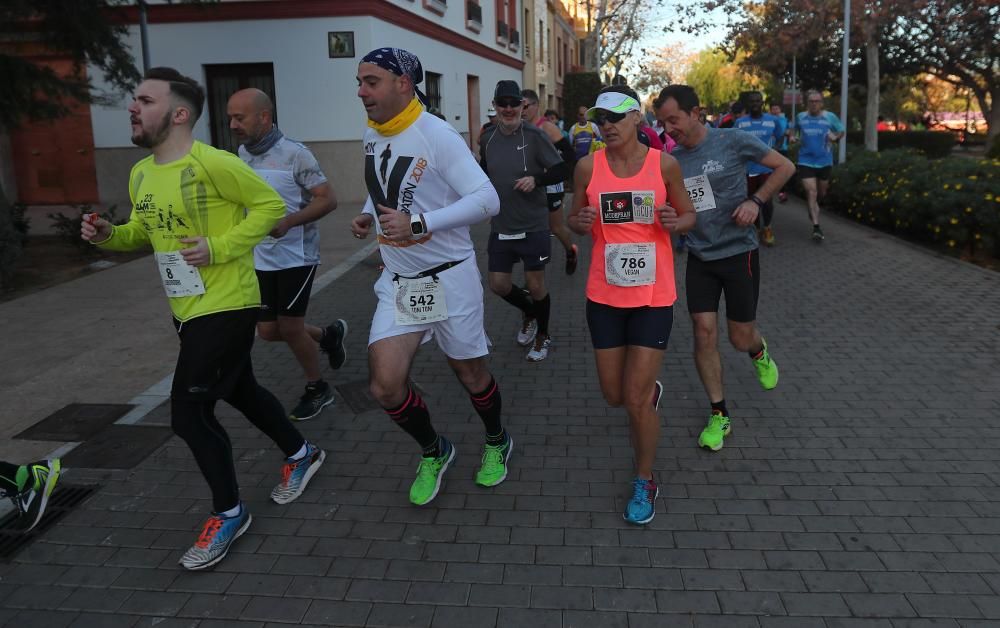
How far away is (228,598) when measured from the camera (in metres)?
3.13

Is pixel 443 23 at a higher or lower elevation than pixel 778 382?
higher

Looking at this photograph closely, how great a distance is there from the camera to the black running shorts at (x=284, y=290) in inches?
A: 190

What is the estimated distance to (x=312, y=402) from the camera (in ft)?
16.7

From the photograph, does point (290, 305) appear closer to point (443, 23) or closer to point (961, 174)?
point (961, 174)

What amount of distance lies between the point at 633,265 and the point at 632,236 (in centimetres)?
14

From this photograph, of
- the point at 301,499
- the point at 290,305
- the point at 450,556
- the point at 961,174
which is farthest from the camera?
the point at 961,174

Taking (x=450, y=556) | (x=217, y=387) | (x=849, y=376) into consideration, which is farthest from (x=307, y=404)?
(x=849, y=376)

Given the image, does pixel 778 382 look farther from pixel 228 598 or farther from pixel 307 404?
pixel 228 598

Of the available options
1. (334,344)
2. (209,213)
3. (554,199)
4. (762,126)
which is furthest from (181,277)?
(762,126)

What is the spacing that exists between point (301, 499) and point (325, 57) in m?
14.4

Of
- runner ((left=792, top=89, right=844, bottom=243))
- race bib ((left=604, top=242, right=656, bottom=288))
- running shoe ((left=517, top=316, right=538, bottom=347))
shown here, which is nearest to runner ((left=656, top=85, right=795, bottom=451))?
race bib ((left=604, top=242, right=656, bottom=288))

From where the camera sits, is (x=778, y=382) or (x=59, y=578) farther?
(x=778, y=382)

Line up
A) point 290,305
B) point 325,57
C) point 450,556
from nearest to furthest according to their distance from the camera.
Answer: point 450,556 < point 290,305 < point 325,57

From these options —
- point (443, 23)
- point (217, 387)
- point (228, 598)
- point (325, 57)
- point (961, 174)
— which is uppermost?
point (443, 23)
